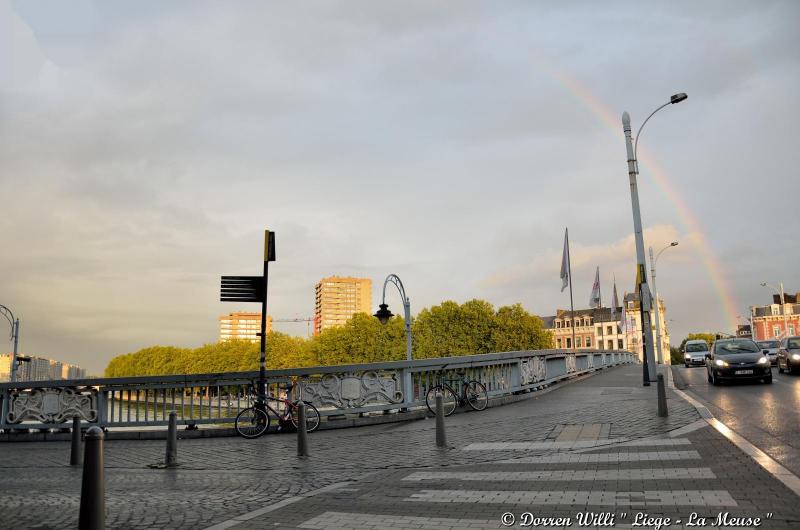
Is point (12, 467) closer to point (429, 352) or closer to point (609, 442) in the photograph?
point (609, 442)

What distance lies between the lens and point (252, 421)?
13.1 m

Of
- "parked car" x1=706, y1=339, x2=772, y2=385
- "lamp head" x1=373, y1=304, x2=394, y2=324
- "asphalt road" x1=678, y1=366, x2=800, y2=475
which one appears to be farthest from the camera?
"lamp head" x1=373, y1=304, x2=394, y2=324

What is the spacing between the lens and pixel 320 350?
8844 centimetres

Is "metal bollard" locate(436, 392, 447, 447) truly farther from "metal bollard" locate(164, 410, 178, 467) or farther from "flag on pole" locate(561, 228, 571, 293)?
"flag on pole" locate(561, 228, 571, 293)

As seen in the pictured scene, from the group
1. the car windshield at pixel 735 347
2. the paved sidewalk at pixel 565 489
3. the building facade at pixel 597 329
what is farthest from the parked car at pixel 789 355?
the building facade at pixel 597 329

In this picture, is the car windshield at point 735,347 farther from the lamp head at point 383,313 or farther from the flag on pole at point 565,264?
the flag on pole at point 565,264

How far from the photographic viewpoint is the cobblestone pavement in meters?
6.12

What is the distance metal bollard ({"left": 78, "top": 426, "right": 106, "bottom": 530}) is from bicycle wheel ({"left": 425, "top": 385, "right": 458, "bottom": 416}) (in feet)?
34.6

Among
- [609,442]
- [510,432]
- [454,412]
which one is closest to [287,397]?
[454,412]

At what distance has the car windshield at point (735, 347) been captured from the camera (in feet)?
71.1

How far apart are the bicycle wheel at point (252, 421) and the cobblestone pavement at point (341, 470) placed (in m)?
0.39

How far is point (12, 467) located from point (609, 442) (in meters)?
9.55

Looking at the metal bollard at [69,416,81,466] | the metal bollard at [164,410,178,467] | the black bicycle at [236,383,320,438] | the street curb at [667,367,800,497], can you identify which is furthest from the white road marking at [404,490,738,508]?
the black bicycle at [236,383,320,438]

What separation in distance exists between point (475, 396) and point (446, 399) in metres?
0.76
